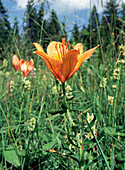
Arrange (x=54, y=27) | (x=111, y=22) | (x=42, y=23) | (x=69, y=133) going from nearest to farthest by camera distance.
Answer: (x=69, y=133) → (x=42, y=23) → (x=111, y=22) → (x=54, y=27)

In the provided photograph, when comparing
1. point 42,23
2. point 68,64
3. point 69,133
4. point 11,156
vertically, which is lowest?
point 11,156

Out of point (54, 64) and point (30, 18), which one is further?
point (30, 18)

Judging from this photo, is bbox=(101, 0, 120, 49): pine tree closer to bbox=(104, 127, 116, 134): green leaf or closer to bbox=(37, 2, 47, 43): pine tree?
bbox=(37, 2, 47, 43): pine tree

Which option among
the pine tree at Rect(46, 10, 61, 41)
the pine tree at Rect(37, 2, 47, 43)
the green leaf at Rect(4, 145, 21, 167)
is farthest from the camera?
the pine tree at Rect(46, 10, 61, 41)

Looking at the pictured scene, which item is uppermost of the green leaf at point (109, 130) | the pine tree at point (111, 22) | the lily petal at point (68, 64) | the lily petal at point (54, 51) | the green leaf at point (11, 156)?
the pine tree at point (111, 22)

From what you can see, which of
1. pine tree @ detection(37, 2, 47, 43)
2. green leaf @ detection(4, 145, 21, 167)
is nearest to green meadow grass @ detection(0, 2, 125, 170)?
green leaf @ detection(4, 145, 21, 167)

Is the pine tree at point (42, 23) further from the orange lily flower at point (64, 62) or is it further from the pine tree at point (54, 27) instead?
the orange lily flower at point (64, 62)

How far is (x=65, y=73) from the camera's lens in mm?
554

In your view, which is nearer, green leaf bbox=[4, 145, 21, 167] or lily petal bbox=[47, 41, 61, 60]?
lily petal bbox=[47, 41, 61, 60]

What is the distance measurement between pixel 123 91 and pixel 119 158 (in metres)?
0.70

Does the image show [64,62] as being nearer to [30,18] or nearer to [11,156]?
[11,156]

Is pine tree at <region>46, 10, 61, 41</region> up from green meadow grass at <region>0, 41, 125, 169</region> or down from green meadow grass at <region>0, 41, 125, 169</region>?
up

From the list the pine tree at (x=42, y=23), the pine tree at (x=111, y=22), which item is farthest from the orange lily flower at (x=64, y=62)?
the pine tree at (x=111, y=22)

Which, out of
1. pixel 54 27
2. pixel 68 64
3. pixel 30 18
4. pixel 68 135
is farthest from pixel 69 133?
pixel 54 27
